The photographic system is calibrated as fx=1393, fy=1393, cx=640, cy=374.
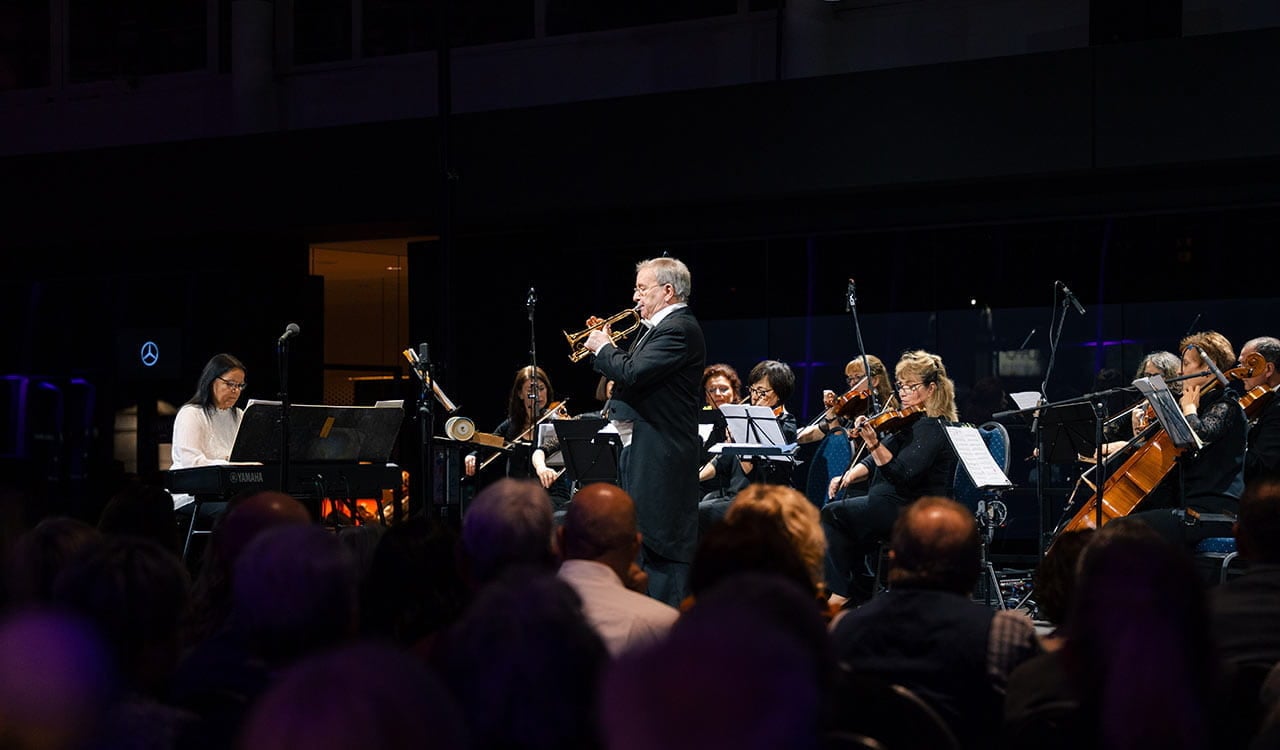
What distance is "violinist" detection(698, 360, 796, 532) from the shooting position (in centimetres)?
805

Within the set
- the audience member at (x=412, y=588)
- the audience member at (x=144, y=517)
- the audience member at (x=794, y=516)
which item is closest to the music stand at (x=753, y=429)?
the audience member at (x=144, y=517)

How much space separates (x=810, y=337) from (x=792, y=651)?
974 cm

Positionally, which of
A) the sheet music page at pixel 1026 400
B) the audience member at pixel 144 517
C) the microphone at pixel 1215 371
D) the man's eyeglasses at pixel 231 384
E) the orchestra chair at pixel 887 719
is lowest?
the orchestra chair at pixel 887 719

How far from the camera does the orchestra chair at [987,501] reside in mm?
7789

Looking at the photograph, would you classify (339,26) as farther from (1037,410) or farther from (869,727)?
(869,727)

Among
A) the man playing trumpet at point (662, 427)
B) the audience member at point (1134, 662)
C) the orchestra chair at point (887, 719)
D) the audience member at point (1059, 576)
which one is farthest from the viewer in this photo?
the man playing trumpet at point (662, 427)

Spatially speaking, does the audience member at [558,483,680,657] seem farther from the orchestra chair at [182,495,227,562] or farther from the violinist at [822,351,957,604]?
the orchestra chair at [182,495,227,562]

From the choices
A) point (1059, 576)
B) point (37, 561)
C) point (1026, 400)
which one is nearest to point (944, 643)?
point (1059, 576)

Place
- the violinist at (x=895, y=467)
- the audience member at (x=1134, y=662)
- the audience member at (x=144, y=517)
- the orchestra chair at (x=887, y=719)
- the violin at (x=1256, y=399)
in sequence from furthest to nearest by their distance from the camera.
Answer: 1. the violinist at (x=895, y=467)
2. the violin at (x=1256, y=399)
3. the audience member at (x=144, y=517)
4. the orchestra chair at (x=887, y=719)
5. the audience member at (x=1134, y=662)

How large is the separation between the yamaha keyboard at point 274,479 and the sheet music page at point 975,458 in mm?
3095

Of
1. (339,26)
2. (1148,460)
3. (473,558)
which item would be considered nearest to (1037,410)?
(1148,460)

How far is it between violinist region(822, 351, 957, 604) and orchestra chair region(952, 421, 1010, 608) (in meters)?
0.29

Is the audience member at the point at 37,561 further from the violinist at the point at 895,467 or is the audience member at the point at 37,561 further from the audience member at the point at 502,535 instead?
the violinist at the point at 895,467

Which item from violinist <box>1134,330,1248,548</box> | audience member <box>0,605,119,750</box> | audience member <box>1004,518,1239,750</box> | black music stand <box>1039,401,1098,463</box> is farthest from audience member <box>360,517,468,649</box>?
black music stand <box>1039,401,1098,463</box>
